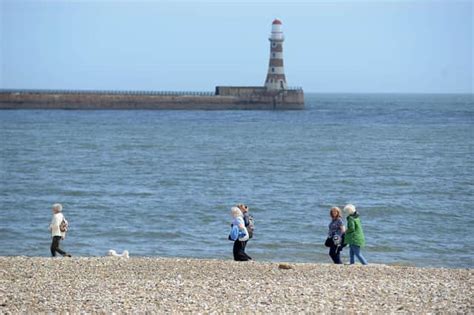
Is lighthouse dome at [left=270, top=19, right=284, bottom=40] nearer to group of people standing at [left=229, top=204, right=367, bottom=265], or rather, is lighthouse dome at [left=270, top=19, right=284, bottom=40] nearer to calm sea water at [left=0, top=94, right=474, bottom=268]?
calm sea water at [left=0, top=94, right=474, bottom=268]

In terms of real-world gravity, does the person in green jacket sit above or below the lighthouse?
below

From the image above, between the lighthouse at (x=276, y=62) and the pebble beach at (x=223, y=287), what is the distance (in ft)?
222

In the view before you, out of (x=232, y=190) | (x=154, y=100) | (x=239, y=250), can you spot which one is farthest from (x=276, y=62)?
(x=239, y=250)

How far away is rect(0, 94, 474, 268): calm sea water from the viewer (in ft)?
54.9

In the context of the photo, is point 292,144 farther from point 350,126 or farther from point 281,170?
point 350,126

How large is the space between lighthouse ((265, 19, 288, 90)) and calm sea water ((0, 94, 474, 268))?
81.7ft

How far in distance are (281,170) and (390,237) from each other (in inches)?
571

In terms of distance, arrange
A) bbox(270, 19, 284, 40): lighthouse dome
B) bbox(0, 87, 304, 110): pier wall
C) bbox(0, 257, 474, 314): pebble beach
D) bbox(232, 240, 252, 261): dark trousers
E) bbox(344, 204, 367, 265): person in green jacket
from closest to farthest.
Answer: bbox(0, 257, 474, 314): pebble beach, bbox(344, 204, 367, 265): person in green jacket, bbox(232, 240, 252, 261): dark trousers, bbox(270, 19, 284, 40): lighthouse dome, bbox(0, 87, 304, 110): pier wall

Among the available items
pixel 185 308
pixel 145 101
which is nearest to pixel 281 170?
pixel 185 308

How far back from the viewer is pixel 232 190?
25641 mm

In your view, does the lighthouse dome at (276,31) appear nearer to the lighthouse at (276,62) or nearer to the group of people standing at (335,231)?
the lighthouse at (276,62)

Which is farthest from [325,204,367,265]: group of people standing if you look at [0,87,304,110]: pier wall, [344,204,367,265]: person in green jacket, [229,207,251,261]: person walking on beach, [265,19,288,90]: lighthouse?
[0,87,304,110]: pier wall

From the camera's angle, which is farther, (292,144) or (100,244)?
(292,144)

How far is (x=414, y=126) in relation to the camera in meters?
64.4
